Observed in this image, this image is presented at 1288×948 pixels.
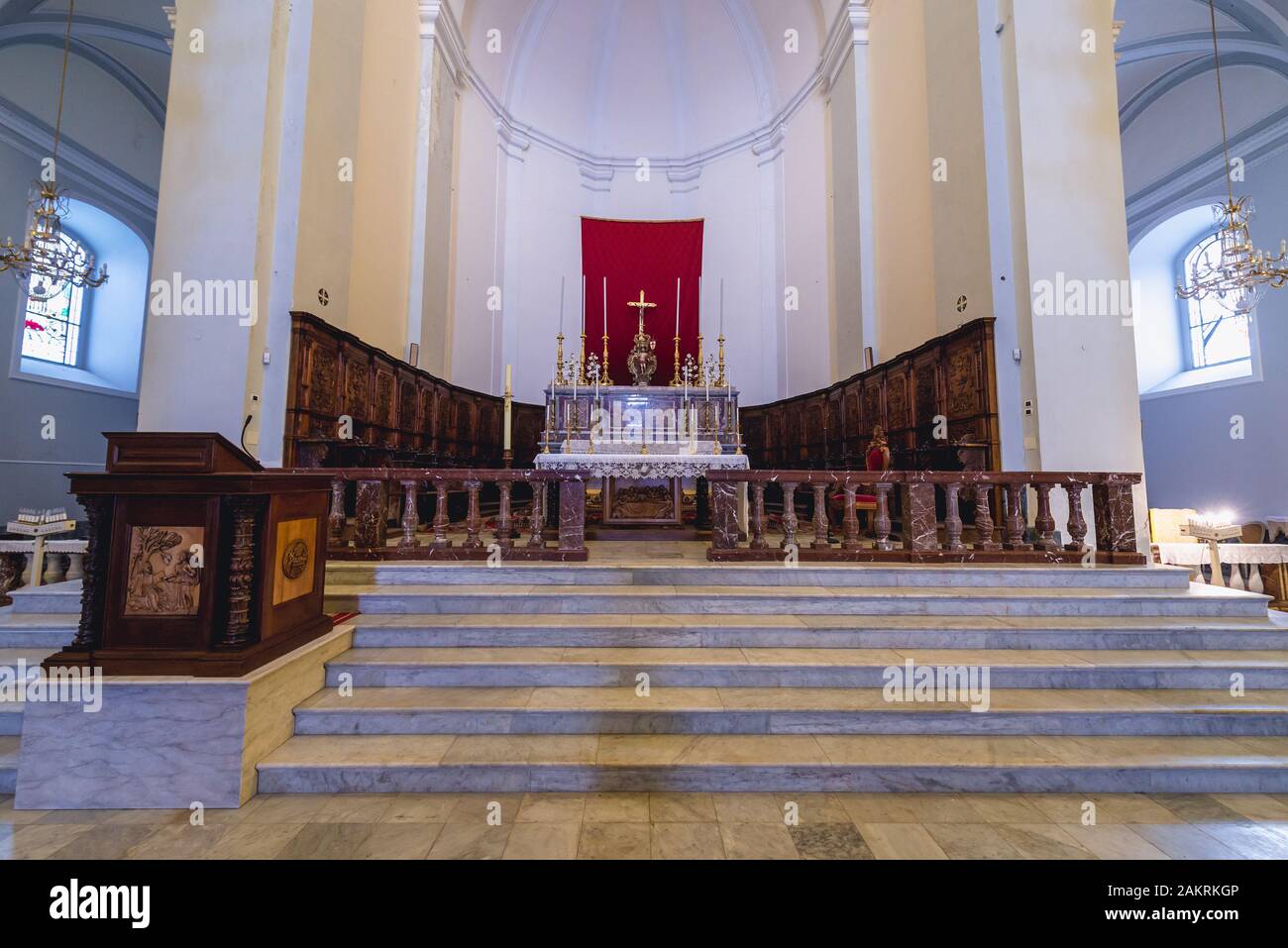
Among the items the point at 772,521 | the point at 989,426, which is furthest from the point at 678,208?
the point at 989,426

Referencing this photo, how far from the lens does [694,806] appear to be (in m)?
2.10

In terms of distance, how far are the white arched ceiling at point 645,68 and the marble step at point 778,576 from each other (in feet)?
34.7

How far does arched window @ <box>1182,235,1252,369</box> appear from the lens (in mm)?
10180

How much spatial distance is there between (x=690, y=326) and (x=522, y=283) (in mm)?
3819

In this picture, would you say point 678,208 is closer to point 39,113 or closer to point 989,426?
point 989,426

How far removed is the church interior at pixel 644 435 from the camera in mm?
2170

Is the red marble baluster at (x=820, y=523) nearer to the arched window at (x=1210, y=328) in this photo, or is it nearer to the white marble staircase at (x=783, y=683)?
the white marble staircase at (x=783, y=683)

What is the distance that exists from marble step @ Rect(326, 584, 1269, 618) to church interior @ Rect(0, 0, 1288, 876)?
3cm

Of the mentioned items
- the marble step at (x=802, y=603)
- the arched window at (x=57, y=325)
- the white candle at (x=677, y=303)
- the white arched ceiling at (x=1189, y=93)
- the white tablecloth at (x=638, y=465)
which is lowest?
the marble step at (x=802, y=603)

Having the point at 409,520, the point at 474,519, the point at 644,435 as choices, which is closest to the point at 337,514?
the point at 409,520

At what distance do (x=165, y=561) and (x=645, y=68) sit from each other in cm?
1443

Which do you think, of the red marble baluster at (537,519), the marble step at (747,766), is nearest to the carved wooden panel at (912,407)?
the marble step at (747,766)

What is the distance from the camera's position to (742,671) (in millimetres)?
2814

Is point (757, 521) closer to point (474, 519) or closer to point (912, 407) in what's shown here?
point (474, 519)
